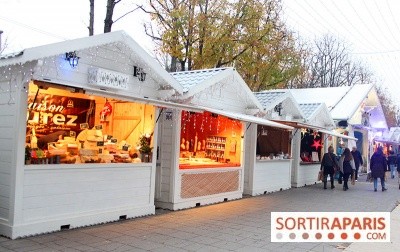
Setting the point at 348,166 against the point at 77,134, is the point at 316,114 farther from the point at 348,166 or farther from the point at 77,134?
the point at 77,134

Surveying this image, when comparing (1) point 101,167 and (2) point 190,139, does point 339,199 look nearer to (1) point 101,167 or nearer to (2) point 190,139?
(2) point 190,139

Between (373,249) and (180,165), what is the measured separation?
448 cm

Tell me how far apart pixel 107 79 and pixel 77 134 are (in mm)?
1666

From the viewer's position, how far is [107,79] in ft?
22.9

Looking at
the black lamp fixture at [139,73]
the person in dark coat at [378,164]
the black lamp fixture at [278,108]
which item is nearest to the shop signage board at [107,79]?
the black lamp fixture at [139,73]

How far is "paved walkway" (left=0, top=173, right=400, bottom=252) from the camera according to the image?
5730 mm

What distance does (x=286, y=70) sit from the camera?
21656 mm

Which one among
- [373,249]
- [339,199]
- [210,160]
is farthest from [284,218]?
[339,199]

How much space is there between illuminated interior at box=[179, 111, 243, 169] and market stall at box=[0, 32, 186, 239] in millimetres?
1823

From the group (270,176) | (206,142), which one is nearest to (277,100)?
(270,176)

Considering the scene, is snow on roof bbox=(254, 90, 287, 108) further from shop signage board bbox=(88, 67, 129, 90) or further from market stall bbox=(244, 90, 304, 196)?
shop signage board bbox=(88, 67, 129, 90)

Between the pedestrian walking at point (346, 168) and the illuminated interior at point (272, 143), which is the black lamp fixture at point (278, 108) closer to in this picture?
the illuminated interior at point (272, 143)

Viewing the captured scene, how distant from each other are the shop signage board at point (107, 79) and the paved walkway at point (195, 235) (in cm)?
257

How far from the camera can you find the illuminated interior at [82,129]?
6.50 m
